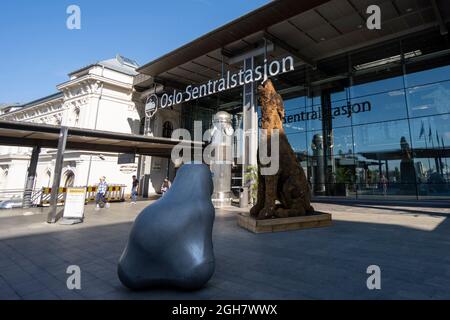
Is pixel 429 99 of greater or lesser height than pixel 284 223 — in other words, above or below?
above

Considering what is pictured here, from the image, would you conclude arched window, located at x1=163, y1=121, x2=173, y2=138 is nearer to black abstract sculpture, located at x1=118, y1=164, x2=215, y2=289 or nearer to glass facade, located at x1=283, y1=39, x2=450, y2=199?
glass facade, located at x1=283, y1=39, x2=450, y2=199

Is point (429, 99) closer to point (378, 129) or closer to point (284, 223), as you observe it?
point (378, 129)

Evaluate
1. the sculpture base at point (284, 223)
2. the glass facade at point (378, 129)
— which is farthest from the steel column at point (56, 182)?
the glass facade at point (378, 129)

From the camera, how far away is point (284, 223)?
779 centimetres

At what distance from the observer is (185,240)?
3.34 m

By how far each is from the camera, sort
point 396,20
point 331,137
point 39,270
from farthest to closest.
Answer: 1. point 331,137
2. point 396,20
3. point 39,270

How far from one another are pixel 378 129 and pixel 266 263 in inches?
745

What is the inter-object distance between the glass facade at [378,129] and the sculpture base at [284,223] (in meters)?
13.3

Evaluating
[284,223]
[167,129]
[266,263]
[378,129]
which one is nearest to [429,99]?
[378,129]

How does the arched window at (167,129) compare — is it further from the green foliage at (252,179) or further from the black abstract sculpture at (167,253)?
the black abstract sculpture at (167,253)

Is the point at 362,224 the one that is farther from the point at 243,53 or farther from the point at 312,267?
the point at 243,53

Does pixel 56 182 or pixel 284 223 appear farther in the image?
pixel 56 182
